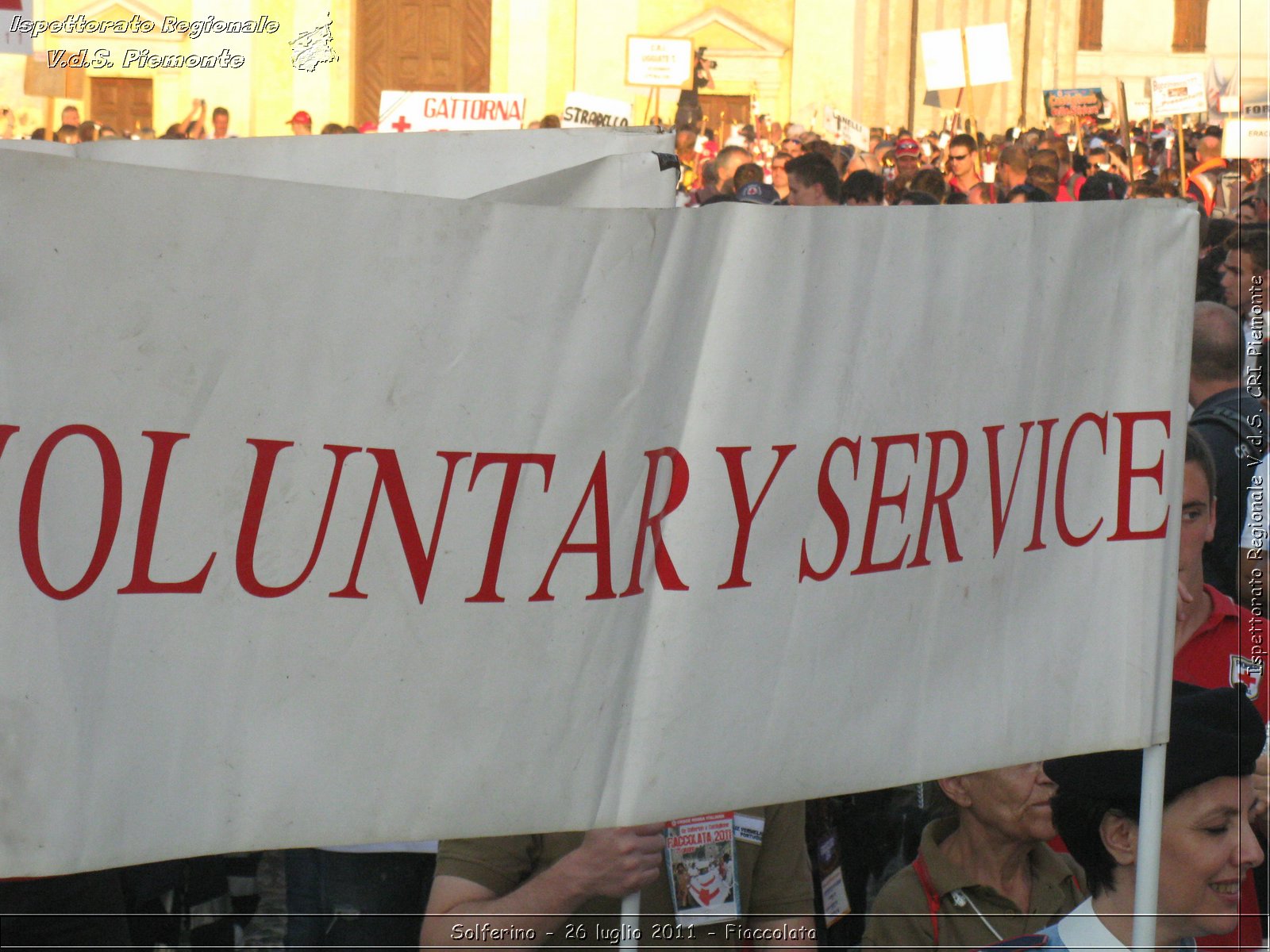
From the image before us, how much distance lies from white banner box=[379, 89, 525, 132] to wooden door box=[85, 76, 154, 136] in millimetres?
19260

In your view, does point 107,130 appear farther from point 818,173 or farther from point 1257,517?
point 1257,517

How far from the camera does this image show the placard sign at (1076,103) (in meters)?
22.2

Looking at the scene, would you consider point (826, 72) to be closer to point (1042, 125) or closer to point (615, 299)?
point (1042, 125)

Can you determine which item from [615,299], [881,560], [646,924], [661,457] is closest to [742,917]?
[646,924]

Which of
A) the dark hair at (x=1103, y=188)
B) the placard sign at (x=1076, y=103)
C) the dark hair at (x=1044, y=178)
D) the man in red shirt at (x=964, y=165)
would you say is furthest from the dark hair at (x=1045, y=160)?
the placard sign at (x=1076, y=103)

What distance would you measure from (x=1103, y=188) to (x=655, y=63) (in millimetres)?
11092

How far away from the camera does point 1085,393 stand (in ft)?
7.54

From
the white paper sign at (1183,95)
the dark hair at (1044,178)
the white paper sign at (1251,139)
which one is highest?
the white paper sign at (1183,95)

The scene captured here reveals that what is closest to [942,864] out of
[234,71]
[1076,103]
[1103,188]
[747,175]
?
[747,175]

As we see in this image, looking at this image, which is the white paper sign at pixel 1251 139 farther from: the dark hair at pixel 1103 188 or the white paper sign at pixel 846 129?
the white paper sign at pixel 846 129

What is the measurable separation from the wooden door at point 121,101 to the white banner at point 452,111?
1926 cm

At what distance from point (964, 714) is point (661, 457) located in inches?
25.6

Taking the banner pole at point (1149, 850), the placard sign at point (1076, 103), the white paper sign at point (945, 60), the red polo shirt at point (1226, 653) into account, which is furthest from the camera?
the placard sign at point (1076, 103)

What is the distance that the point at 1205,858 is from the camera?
2670 millimetres
